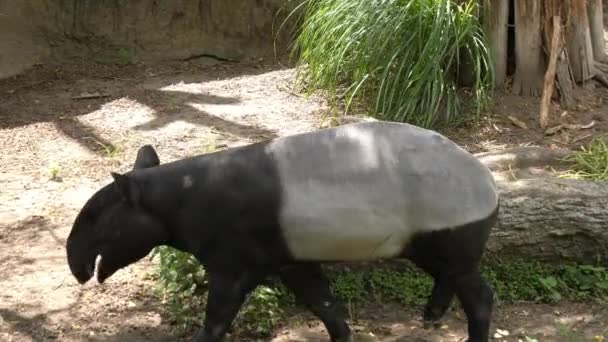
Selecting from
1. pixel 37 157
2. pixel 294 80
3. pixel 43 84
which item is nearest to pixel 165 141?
pixel 37 157

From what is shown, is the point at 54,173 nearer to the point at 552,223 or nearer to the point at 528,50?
the point at 552,223

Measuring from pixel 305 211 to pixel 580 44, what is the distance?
15.6ft

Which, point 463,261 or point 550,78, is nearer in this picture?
point 463,261

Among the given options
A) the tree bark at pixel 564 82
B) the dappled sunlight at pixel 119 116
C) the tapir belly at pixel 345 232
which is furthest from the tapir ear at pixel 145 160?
the tree bark at pixel 564 82

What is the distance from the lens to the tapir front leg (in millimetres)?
3740

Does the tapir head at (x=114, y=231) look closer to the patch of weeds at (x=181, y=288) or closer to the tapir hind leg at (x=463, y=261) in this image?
the patch of weeds at (x=181, y=288)

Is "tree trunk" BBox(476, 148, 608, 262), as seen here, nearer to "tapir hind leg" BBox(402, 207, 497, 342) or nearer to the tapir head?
"tapir hind leg" BBox(402, 207, 497, 342)

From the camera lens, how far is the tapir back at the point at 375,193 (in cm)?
358

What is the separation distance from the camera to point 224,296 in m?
3.76

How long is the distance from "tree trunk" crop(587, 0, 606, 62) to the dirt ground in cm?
42

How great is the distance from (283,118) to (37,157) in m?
2.01

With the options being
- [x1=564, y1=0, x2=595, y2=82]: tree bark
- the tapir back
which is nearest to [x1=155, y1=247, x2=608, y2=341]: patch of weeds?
the tapir back

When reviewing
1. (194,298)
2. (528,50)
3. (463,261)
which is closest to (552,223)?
(463,261)

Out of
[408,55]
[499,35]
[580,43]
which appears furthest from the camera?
[580,43]
